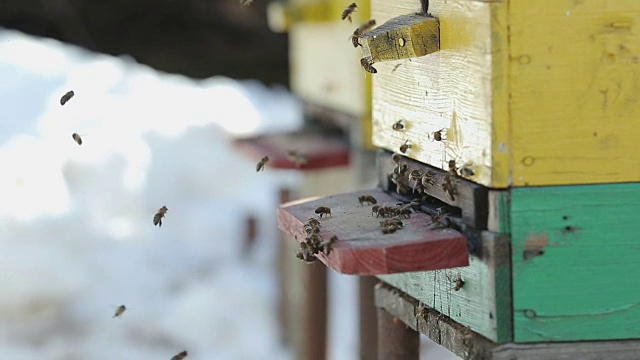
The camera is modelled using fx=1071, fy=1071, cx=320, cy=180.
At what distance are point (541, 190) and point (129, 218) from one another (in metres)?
5.69

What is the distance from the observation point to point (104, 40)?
10953mm

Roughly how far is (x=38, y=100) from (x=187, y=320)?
7.59ft

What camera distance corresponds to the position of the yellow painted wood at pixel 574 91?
2.25 metres

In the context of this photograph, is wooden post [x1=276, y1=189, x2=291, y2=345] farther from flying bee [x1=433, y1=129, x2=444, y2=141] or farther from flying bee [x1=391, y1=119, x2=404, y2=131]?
flying bee [x1=433, y1=129, x2=444, y2=141]

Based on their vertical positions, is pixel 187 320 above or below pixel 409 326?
below

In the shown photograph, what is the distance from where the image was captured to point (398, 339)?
295cm

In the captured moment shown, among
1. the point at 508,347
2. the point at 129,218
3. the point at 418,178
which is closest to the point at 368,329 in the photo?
the point at 418,178

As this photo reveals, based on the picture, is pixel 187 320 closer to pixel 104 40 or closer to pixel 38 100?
pixel 38 100

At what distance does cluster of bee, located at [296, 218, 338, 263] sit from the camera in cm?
228

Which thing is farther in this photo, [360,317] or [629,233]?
[360,317]

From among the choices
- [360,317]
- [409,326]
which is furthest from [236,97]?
[409,326]

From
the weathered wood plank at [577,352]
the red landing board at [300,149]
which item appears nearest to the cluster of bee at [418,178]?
the weathered wood plank at [577,352]

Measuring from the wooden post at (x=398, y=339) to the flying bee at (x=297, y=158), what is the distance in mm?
1940

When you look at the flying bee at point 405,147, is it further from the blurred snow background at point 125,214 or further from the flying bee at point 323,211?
the blurred snow background at point 125,214
